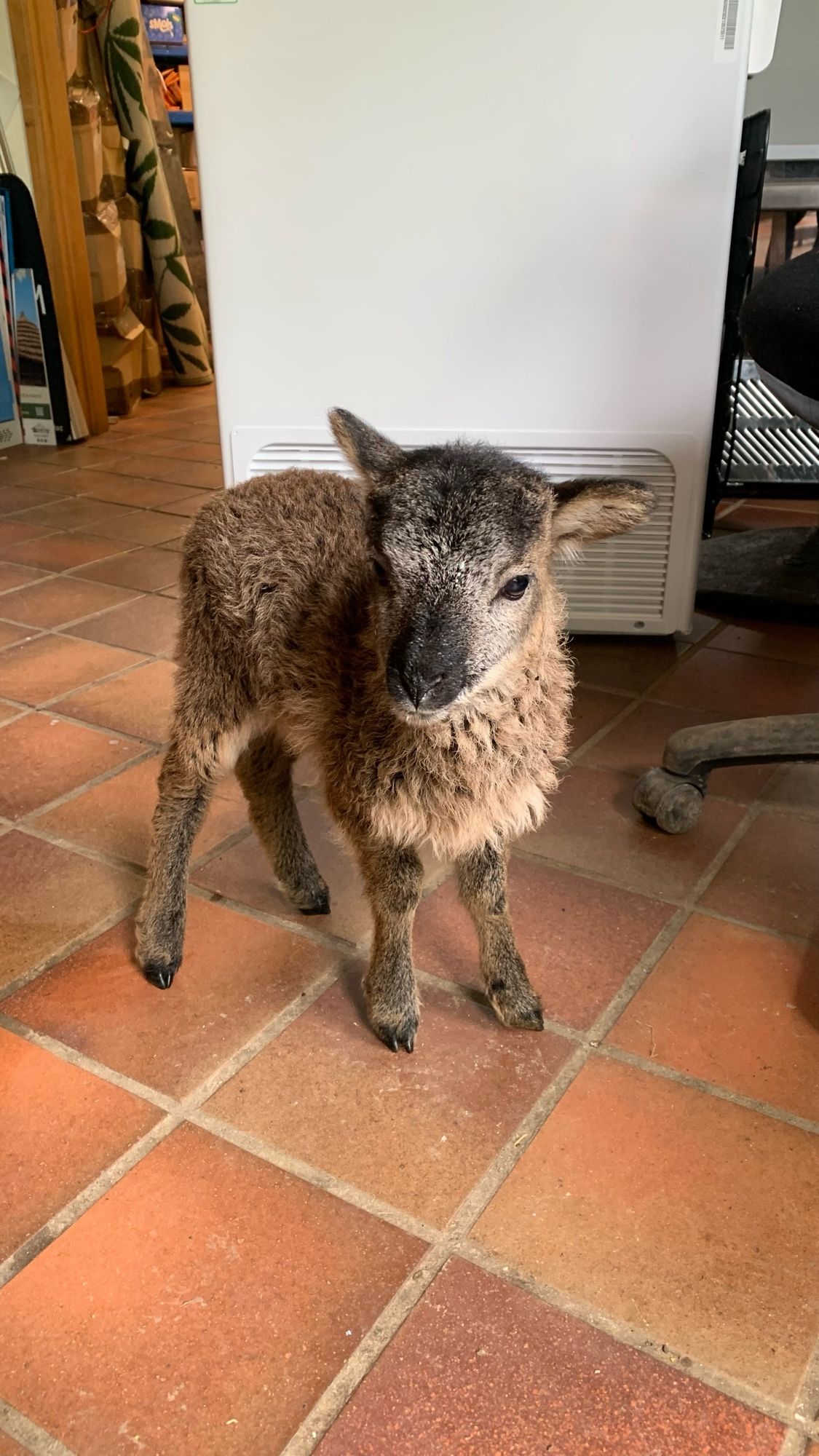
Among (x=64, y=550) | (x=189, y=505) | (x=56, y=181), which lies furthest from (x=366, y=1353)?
(x=56, y=181)

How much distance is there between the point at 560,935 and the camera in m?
1.82

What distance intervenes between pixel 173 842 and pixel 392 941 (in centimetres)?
44

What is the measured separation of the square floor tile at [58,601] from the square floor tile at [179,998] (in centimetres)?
163

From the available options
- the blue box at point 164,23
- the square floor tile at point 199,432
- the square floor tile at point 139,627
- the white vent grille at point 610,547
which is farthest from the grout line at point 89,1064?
the blue box at point 164,23

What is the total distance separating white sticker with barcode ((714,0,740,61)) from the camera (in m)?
2.25

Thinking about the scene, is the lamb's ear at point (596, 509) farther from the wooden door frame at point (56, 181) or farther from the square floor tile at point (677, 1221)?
the wooden door frame at point (56, 181)

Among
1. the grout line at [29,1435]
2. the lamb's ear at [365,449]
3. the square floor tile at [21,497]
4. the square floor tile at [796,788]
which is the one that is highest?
the lamb's ear at [365,449]

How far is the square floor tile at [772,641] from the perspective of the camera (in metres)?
2.88

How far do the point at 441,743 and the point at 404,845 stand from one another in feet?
0.57

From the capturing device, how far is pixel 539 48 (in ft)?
7.64

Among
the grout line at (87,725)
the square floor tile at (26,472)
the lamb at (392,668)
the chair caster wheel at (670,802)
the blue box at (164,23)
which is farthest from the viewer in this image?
the blue box at (164,23)

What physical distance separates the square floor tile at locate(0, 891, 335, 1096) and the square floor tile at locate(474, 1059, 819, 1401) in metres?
0.49

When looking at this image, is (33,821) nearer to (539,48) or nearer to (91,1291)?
(91,1291)

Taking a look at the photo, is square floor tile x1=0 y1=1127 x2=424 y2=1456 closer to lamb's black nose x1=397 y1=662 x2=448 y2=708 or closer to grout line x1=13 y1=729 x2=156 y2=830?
lamb's black nose x1=397 y1=662 x2=448 y2=708
